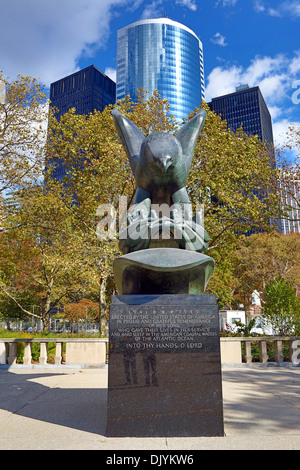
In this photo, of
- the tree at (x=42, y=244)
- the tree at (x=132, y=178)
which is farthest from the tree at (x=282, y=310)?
Result: the tree at (x=42, y=244)

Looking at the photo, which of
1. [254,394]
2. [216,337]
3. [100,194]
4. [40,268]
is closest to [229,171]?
[100,194]

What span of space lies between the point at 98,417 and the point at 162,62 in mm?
116822

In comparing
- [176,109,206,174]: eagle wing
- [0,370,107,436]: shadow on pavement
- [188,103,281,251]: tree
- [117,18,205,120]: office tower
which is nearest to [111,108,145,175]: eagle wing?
[176,109,206,174]: eagle wing

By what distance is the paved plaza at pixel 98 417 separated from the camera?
3.85 m

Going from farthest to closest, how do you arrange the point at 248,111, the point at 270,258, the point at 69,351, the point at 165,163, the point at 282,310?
the point at 248,111 < the point at 270,258 < the point at 282,310 < the point at 69,351 < the point at 165,163

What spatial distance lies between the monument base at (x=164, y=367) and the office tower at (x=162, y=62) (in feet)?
345

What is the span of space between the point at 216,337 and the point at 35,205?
17.7m

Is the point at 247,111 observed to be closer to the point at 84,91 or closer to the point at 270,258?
the point at 270,258

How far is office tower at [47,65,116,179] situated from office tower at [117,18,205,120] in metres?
17.5

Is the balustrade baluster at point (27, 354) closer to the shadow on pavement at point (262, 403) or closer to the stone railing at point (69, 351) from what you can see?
the stone railing at point (69, 351)

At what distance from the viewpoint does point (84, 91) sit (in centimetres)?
12975

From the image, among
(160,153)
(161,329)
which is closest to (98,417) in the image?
(161,329)
